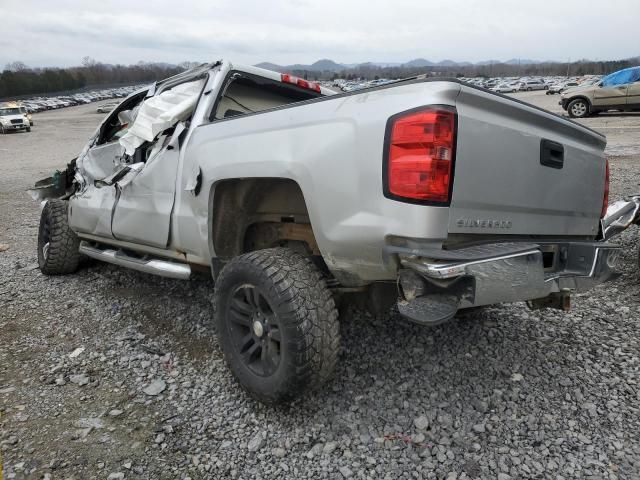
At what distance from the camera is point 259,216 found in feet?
10.6

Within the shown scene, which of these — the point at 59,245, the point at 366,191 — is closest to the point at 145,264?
the point at 59,245

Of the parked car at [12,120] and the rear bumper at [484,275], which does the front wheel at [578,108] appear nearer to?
the rear bumper at [484,275]

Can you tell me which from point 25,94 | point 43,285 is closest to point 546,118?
point 43,285

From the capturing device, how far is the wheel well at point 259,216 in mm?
2998

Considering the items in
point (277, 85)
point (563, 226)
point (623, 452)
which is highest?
point (277, 85)

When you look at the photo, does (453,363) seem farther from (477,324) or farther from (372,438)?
(372,438)

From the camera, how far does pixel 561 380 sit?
9.79 ft

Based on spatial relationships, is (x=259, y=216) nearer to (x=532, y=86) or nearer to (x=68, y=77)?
(x=532, y=86)

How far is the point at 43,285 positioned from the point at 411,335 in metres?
3.62

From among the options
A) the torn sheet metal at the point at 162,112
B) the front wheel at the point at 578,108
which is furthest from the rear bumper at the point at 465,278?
the front wheel at the point at 578,108

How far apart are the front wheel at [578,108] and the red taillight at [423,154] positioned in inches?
742

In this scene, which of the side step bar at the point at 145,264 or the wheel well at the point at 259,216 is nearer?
the wheel well at the point at 259,216

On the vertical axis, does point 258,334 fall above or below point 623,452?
above

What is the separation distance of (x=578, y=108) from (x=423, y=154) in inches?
750
